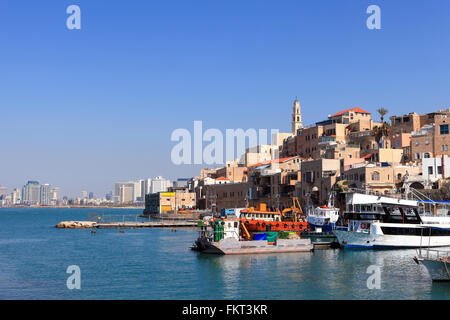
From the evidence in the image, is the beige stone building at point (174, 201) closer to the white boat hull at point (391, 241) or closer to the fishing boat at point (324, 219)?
the fishing boat at point (324, 219)

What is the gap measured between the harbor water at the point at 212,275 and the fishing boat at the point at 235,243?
1.23 metres

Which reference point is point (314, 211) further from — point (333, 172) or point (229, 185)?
point (229, 185)

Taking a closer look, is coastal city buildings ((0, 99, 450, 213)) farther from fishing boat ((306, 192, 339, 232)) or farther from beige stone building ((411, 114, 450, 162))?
fishing boat ((306, 192, 339, 232))

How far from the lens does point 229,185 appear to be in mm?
121062

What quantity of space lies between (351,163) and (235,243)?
3986 centimetres

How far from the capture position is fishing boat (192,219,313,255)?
46.0m

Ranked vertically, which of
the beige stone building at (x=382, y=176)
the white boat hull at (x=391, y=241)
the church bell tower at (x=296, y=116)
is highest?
the church bell tower at (x=296, y=116)

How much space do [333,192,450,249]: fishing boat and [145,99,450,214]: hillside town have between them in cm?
519

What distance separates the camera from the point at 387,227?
50.4m

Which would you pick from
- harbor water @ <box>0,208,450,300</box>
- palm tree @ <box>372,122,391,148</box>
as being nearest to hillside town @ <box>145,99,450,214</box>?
palm tree @ <box>372,122,391,148</box>

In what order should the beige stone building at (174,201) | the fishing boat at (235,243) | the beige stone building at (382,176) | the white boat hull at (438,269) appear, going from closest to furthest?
the white boat hull at (438,269) → the fishing boat at (235,243) → the beige stone building at (382,176) → the beige stone building at (174,201)

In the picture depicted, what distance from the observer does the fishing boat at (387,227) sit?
1975 inches

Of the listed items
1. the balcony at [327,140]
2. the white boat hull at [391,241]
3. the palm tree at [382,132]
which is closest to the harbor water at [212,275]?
the white boat hull at [391,241]
